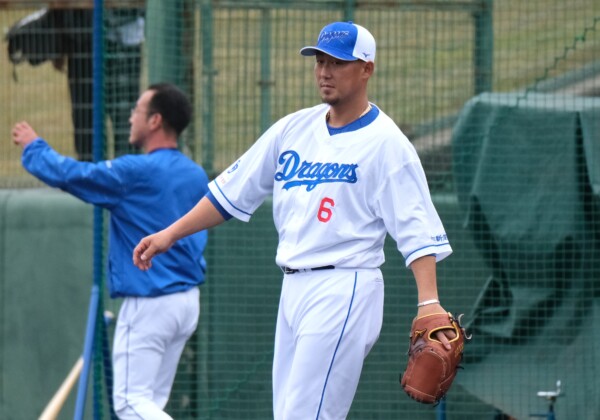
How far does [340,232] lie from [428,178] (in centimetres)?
270

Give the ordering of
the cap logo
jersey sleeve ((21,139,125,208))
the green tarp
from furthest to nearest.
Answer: the green tarp → jersey sleeve ((21,139,125,208)) → the cap logo

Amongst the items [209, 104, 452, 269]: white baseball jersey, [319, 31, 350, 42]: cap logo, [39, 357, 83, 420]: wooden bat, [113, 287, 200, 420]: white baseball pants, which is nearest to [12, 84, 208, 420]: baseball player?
[113, 287, 200, 420]: white baseball pants

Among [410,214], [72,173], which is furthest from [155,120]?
[410,214]

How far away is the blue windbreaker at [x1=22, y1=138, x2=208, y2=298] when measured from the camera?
5.50m

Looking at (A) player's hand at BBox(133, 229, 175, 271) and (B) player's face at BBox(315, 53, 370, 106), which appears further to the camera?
(A) player's hand at BBox(133, 229, 175, 271)

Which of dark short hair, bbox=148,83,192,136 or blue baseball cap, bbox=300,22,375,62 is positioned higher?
blue baseball cap, bbox=300,22,375,62

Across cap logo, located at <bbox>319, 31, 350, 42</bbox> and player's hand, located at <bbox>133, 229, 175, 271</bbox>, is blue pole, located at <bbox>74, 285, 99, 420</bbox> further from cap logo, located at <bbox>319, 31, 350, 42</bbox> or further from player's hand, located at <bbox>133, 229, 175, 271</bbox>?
cap logo, located at <bbox>319, 31, 350, 42</bbox>

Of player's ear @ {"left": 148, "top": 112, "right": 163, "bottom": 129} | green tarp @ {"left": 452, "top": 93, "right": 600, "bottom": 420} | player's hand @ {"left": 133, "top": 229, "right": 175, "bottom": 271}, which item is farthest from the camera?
green tarp @ {"left": 452, "top": 93, "right": 600, "bottom": 420}

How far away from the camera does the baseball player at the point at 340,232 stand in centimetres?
405

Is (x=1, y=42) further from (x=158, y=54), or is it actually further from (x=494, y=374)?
(x=494, y=374)

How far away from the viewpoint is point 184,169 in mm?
5762

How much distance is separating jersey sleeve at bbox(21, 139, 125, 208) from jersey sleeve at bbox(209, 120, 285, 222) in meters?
1.22

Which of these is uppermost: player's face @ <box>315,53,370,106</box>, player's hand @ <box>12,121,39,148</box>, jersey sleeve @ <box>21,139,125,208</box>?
player's face @ <box>315,53,370,106</box>

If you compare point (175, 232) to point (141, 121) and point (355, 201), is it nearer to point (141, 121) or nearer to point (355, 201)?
point (355, 201)
